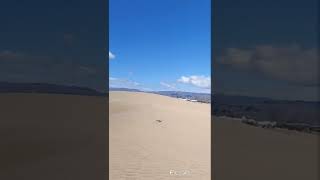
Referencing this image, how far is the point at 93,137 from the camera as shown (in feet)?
31.2

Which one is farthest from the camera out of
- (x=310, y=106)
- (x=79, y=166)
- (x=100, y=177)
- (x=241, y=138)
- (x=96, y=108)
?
(x=96, y=108)

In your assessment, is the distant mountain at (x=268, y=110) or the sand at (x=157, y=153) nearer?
the sand at (x=157, y=153)

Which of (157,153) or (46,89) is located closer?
(157,153)

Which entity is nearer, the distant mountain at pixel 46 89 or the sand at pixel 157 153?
the sand at pixel 157 153

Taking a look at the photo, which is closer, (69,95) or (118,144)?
(118,144)

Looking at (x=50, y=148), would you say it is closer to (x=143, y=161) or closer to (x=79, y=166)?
(x=79, y=166)

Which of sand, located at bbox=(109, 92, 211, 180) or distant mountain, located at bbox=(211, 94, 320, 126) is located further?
distant mountain, located at bbox=(211, 94, 320, 126)

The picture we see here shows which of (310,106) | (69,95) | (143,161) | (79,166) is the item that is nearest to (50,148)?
(79,166)

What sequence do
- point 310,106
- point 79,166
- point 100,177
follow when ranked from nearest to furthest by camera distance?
point 100,177, point 79,166, point 310,106

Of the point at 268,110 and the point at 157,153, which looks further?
the point at 268,110

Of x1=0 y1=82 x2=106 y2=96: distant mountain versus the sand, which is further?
x1=0 y1=82 x2=106 y2=96: distant mountain

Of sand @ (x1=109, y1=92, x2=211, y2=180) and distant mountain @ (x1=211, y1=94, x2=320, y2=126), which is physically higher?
distant mountain @ (x1=211, y1=94, x2=320, y2=126)

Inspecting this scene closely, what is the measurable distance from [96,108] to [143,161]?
10099 millimetres

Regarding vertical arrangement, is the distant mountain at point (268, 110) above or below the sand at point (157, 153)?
above
